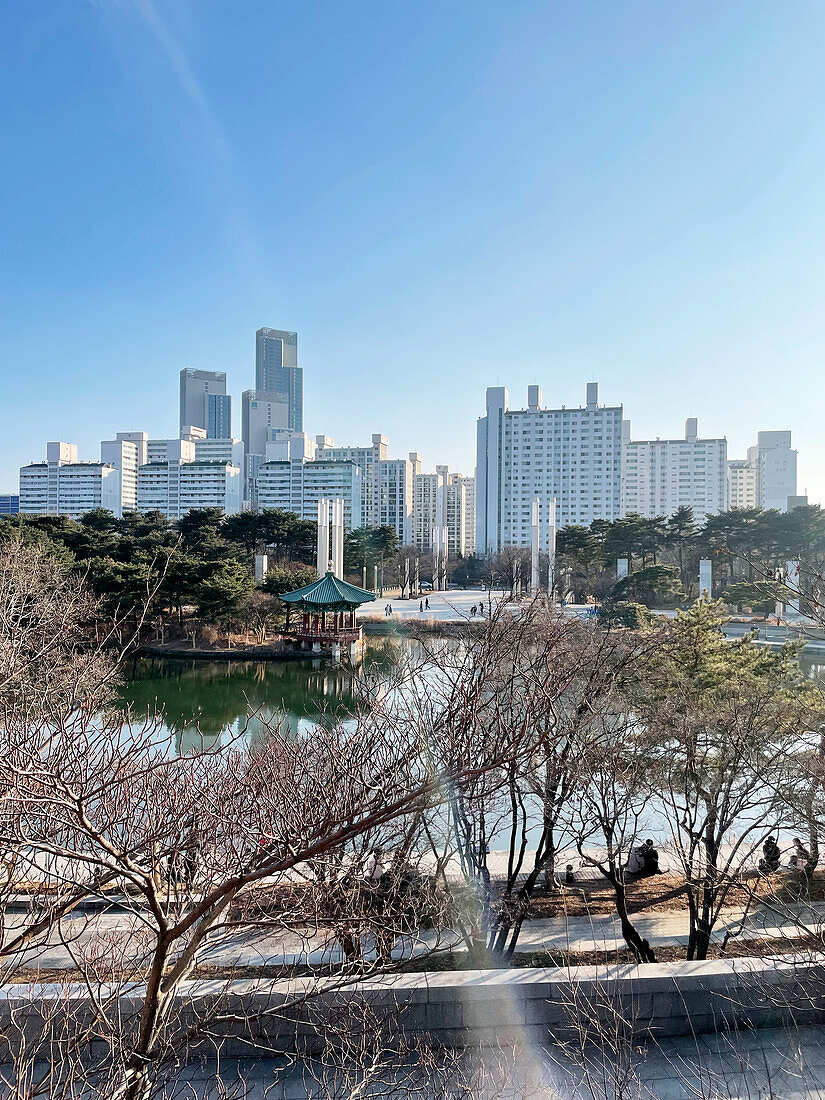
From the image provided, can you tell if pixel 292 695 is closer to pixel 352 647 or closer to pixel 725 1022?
pixel 352 647

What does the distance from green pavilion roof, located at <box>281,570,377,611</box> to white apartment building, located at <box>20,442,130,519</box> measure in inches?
1769

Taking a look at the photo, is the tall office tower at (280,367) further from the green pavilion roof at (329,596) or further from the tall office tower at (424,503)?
the green pavilion roof at (329,596)

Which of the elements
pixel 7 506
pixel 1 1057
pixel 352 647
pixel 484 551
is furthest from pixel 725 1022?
pixel 7 506

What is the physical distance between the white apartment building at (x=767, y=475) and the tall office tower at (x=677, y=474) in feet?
10.3

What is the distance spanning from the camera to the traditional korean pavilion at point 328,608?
19094 mm

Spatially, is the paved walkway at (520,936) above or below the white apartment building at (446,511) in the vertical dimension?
below

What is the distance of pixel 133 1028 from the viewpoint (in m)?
2.74

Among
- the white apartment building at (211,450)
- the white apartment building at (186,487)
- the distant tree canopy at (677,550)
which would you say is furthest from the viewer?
the white apartment building at (211,450)

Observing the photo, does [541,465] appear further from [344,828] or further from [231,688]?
[344,828]

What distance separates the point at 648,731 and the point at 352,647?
14130 millimetres

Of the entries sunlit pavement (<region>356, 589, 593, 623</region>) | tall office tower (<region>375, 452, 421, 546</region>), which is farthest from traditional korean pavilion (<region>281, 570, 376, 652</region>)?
tall office tower (<region>375, 452, 421, 546</region>)

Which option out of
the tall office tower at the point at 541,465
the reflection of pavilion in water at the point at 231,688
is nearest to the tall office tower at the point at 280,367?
the tall office tower at the point at 541,465

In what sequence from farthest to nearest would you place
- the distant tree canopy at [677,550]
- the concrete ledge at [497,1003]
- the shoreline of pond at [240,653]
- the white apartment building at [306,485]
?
the white apartment building at [306,485]
the distant tree canopy at [677,550]
the shoreline of pond at [240,653]
the concrete ledge at [497,1003]

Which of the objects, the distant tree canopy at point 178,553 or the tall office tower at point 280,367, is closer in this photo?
the distant tree canopy at point 178,553
